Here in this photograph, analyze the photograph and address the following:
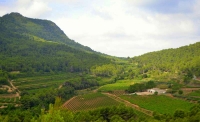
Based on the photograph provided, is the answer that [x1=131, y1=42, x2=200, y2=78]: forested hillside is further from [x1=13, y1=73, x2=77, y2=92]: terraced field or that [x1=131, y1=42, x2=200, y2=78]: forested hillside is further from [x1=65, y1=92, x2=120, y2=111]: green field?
[x1=13, y1=73, x2=77, y2=92]: terraced field

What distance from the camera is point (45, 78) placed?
111062mm

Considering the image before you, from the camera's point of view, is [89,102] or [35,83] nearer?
[89,102]

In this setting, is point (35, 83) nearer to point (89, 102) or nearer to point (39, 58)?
point (89, 102)

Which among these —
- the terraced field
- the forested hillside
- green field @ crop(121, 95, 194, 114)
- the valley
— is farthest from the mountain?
green field @ crop(121, 95, 194, 114)

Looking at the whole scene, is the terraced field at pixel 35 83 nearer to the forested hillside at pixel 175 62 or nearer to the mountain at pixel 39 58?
the mountain at pixel 39 58

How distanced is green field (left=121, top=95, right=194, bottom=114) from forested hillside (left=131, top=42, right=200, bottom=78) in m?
46.2

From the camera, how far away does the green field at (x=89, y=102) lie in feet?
240

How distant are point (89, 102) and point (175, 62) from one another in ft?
290

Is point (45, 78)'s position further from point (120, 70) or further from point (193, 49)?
point (193, 49)

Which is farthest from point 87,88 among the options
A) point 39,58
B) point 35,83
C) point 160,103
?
point 39,58

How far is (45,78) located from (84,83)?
19393mm

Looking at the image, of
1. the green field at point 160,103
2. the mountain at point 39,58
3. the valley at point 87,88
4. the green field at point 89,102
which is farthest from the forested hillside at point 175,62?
the green field at point 89,102

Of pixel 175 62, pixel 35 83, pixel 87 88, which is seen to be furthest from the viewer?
pixel 175 62

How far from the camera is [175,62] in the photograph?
148250mm
